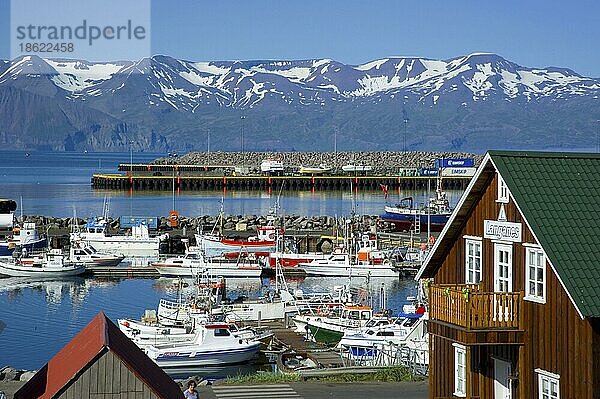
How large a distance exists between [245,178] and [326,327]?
412 ft

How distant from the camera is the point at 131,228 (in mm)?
80250

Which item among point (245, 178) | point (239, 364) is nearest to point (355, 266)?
point (239, 364)

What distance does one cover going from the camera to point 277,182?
165m

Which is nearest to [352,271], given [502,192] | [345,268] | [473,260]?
[345,268]

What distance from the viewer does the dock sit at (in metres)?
163

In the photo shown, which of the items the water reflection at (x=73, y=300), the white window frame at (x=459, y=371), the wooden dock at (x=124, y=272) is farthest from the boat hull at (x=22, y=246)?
the white window frame at (x=459, y=371)

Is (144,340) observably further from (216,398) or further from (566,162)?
(566,162)

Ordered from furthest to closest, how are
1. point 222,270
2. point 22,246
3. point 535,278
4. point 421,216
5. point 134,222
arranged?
1. point 421,216
2. point 134,222
3. point 22,246
4. point 222,270
5. point 535,278

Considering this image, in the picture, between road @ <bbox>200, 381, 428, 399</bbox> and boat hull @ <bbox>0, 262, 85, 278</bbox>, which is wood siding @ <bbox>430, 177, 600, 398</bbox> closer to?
road @ <bbox>200, 381, 428, 399</bbox>

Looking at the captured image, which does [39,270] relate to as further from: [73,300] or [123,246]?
[123,246]

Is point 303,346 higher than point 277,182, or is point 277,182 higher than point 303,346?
point 277,182

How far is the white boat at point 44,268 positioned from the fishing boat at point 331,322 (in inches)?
980

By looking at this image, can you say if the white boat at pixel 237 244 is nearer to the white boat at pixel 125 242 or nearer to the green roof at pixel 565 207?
the white boat at pixel 125 242

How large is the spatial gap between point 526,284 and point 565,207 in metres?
1.38
